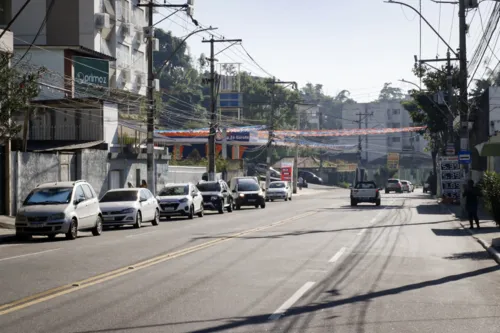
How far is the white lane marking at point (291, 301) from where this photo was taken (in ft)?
33.8

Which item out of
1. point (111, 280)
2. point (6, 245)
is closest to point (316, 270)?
point (111, 280)

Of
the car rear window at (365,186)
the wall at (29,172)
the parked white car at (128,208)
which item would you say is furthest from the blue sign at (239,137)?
the parked white car at (128,208)

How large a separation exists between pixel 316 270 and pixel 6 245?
433 inches

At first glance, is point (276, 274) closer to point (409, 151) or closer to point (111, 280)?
point (111, 280)

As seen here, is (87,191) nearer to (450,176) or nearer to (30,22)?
(450,176)

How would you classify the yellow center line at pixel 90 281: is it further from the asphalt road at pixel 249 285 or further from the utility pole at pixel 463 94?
the utility pole at pixel 463 94

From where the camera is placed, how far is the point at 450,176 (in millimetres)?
51125

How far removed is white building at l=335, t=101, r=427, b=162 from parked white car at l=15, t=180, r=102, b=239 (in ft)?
383

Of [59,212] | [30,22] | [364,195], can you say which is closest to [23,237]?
[59,212]

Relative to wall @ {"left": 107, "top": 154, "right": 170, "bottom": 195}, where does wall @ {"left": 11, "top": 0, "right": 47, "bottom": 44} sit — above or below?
above

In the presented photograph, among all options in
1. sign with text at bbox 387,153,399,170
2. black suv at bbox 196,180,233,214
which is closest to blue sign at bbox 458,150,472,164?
black suv at bbox 196,180,233,214

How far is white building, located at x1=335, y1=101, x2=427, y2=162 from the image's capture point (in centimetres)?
15025

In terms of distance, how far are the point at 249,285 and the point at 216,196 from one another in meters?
30.8

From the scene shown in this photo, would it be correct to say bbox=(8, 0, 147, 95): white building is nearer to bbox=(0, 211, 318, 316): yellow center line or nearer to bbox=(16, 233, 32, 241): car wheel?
bbox=(16, 233, 32, 241): car wheel
